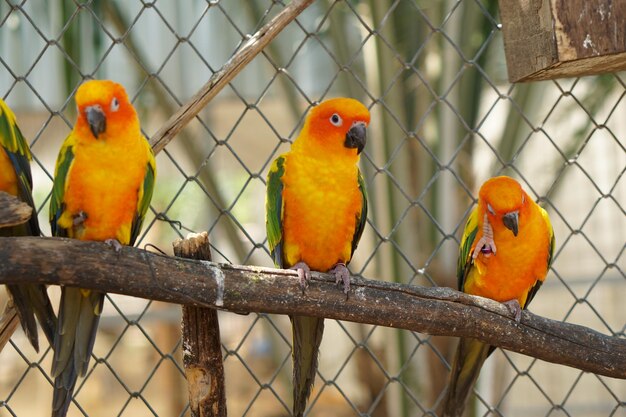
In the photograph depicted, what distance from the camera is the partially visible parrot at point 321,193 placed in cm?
175

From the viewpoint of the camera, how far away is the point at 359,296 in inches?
59.3

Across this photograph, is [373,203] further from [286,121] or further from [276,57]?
[286,121]

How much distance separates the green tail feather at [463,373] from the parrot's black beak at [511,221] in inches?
11.5

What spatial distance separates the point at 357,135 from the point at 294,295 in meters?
0.47

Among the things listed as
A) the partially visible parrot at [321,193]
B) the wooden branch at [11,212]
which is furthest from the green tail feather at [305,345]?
the wooden branch at [11,212]

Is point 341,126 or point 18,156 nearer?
point 18,156

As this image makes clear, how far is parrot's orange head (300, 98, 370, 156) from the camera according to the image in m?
1.76

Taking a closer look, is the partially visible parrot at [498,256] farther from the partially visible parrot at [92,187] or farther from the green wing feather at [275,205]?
the partially visible parrot at [92,187]

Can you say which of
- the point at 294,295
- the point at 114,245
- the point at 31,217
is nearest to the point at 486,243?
the point at 294,295

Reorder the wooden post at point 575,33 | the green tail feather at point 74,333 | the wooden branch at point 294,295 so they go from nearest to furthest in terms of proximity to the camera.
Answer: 1. the wooden branch at point 294,295
2. the green tail feather at point 74,333
3. the wooden post at point 575,33

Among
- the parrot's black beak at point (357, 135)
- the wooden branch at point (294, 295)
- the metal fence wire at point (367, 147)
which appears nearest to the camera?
the wooden branch at point (294, 295)

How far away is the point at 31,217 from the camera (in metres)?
1.45

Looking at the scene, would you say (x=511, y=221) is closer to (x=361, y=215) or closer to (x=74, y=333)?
(x=361, y=215)

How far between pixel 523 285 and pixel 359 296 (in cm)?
59
